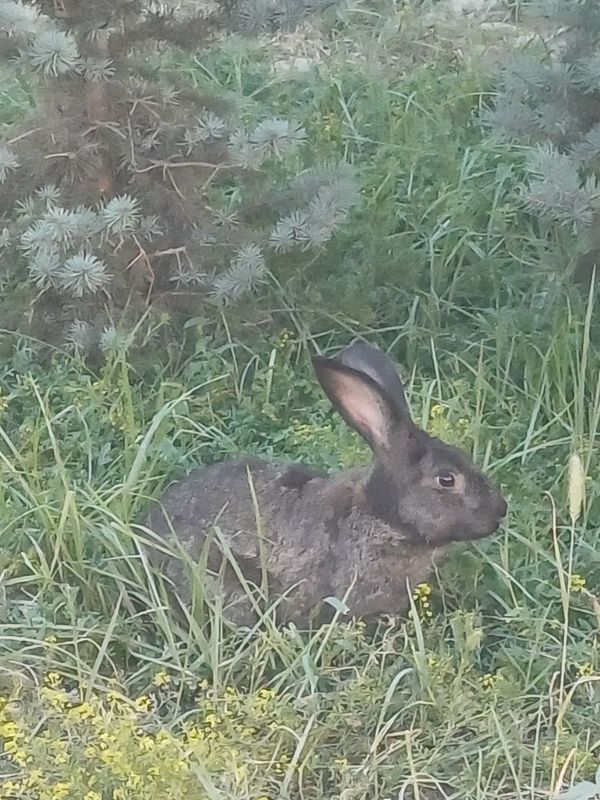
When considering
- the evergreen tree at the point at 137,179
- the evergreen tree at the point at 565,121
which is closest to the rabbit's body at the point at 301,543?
the evergreen tree at the point at 137,179

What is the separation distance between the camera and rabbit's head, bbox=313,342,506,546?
3.12 m

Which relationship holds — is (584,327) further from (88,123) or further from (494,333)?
(88,123)

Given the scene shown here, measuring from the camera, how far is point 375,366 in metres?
3.34

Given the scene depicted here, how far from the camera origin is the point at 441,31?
19.5ft

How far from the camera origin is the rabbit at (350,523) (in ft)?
10.3

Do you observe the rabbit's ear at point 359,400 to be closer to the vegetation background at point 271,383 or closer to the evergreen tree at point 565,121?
the vegetation background at point 271,383

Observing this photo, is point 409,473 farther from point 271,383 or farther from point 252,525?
point 271,383

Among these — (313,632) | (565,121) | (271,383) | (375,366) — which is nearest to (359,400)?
(375,366)

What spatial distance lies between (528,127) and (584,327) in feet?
1.89

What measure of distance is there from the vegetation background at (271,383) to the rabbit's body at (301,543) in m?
0.09


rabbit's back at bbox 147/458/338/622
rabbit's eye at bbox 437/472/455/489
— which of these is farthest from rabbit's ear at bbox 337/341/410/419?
rabbit's back at bbox 147/458/338/622

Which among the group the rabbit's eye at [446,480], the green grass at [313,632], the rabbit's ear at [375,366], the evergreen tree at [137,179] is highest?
the evergreen tree at [137,179]

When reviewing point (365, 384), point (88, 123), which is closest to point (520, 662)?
point (365, 384)

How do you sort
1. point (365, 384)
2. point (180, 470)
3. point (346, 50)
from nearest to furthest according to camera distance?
point (365, 384)
point (180, 470)
point (346, 50)
